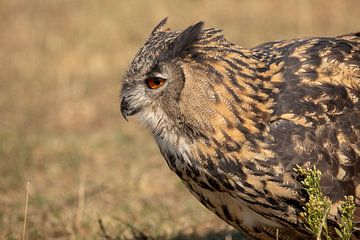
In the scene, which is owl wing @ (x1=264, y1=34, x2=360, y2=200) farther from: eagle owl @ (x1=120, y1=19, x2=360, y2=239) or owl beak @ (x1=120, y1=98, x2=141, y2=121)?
owl beak @ (x1=120, y1=98, x2=141, y2=121)

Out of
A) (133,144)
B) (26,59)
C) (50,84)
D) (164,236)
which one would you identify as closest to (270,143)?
(164,236)

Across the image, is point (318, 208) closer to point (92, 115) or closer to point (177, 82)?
point (177, 82)

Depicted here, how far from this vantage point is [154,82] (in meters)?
4.16

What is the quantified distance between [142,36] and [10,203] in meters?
8.05

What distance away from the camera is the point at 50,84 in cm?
1339

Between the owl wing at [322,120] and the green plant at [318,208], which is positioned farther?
the owl wing at [322,120]

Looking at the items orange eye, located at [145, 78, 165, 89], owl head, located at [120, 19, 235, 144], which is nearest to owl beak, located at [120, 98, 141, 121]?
owl head, located at [120, 19, 235, 144]

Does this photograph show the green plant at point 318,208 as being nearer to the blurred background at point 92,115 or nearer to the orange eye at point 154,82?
the orange eye at point 154,82

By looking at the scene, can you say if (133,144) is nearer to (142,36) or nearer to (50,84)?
(50,84)

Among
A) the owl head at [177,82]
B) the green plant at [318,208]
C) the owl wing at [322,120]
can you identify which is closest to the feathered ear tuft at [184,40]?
the owl head at [177,82]

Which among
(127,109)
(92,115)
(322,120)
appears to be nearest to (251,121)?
(322,120)

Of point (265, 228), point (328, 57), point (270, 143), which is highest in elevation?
point (328, 57)

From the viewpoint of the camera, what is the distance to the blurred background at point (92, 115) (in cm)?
660

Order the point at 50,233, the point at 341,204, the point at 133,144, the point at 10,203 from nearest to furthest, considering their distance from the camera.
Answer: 1. the point at 341,204
2. the point at 50,233
3. the point at 10,203
4. the point at 133,144
